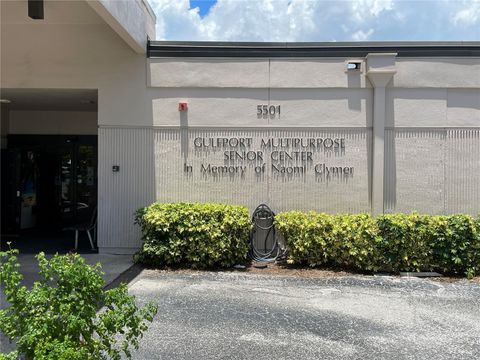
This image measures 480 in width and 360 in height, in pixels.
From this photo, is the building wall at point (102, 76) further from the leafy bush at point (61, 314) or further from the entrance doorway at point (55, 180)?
the leafy bush at point (61, 314)

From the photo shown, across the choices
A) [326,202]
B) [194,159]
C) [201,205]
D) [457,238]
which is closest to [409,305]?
[457,238]

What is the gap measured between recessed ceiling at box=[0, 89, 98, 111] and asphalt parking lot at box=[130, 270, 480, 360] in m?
4.38

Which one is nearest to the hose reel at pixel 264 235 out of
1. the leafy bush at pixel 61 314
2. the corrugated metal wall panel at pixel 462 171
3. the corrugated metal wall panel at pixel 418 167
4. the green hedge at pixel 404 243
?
the green hedge at pixel 404 243

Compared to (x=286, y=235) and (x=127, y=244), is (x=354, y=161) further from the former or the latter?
(x=127, y=244)

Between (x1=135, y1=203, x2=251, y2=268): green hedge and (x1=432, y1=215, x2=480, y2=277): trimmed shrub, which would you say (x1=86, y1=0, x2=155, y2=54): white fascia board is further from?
(x1=432, y1=215, x2=480, y2=277): trimmed shrub

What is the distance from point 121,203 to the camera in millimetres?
9305

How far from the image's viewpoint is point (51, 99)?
10789mm

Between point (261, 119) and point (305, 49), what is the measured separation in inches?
65.6

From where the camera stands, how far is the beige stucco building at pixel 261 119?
30.2 feet

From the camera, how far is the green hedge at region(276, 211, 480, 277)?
807 centimetres

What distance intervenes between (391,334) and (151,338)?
8.82ft

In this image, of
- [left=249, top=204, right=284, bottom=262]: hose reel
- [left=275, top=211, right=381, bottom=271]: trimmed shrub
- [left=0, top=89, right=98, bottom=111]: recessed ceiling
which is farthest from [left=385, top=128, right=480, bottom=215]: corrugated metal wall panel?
[left=0, top=89, right=98, bottom=111]: recessed ceiling

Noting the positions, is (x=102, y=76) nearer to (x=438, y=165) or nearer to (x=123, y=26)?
(x=123, y=26)

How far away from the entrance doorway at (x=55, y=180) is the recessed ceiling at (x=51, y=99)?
3.25ft
